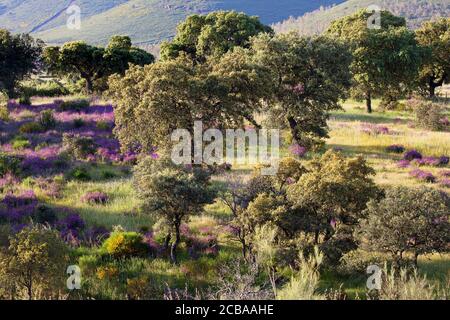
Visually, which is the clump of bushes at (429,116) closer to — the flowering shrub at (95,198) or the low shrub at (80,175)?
the low shrub at (80,175)

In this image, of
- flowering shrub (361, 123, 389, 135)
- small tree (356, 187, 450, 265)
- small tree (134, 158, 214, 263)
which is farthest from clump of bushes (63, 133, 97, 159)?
flowering shrub (361, 123, 389, 135)

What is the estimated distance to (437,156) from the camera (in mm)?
29609

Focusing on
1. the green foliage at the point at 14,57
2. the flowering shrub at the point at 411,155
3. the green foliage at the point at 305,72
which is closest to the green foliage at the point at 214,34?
the green foliage at the point at 14,57

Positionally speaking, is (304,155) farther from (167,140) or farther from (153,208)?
(153,208)

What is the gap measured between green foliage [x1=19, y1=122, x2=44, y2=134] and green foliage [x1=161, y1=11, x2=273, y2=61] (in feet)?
91.9

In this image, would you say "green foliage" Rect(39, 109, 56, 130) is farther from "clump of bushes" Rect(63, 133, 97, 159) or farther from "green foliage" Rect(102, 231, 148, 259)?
"green foliage" Rect(102, 231, 148, 259)

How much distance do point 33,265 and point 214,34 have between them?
51.1 m

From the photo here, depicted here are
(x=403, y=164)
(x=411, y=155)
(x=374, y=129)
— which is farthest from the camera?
(x=374, y=129)

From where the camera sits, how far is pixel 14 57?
4822 centimetres

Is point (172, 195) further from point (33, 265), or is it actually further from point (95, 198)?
point (95, 198)

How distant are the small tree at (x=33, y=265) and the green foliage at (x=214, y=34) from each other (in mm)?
46673

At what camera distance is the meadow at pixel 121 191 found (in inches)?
534

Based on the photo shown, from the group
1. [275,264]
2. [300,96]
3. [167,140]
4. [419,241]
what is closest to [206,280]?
[275,264]

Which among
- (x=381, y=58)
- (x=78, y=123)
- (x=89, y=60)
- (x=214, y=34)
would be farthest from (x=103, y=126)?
(x=214, y=34)
